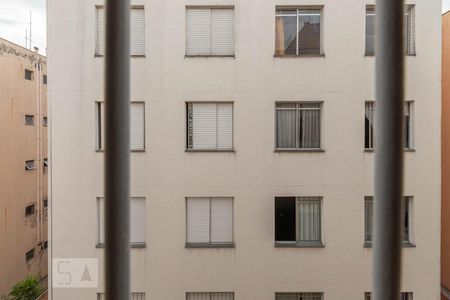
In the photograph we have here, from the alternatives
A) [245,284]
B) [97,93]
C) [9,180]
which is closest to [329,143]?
[245,284]

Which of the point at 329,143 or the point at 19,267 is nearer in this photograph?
the point at 329,143

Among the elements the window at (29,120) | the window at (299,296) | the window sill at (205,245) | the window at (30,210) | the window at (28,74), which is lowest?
the window at (299,296)

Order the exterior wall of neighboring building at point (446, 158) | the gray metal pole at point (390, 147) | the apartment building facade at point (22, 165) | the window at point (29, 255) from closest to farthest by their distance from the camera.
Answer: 1. the gray metal pole at point (390, 147)
2. the exterior wall of neighboring building at point (446, 158)
3. the apartment building facade at point (22, 165)
4. the window at point (29, 255)

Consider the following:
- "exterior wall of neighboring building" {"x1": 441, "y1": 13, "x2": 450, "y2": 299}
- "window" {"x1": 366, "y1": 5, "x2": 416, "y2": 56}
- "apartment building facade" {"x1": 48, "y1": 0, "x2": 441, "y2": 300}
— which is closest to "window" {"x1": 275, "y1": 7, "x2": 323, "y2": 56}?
"apartment building facade" {"x1": 48, "y1": 0, "x2": 441, "y2": 300}

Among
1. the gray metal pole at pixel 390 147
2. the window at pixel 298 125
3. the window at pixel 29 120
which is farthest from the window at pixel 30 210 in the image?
the gray metal pole at pixel 390 147

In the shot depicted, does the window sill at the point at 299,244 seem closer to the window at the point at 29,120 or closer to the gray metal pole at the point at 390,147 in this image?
the gray metal pole at the point at 390,147

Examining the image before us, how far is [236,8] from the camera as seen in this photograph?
12.2 ft

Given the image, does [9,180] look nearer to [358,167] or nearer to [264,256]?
[264,256]

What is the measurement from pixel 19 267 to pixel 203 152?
552cm

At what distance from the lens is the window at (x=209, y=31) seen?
376cm

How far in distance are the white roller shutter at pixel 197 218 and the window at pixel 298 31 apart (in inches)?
60.0

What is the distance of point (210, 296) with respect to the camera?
3.74 meters

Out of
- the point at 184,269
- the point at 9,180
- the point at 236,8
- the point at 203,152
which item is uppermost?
the point at 236,8

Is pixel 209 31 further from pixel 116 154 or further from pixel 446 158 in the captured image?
pixel 116 154
